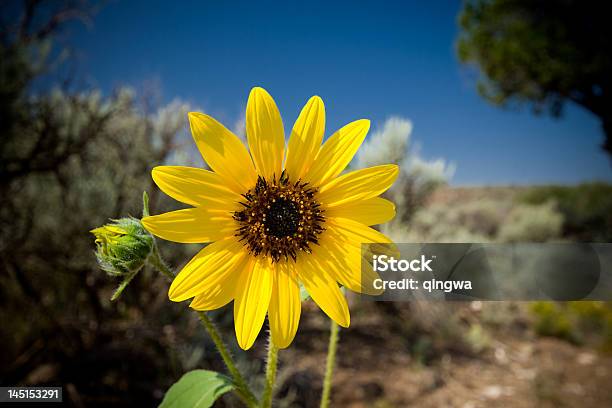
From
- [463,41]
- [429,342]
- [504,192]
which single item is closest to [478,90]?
[463,41]

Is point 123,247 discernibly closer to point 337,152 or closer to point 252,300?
point 252,300

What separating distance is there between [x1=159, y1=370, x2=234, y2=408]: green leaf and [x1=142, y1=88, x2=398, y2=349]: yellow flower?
0.37ft

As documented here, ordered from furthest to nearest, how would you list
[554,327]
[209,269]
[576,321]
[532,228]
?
[532,228] < [576,321] < [554,327] < [209,269]

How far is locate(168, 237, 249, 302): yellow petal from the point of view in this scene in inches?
29.4

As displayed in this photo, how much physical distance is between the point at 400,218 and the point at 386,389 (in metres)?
2.01

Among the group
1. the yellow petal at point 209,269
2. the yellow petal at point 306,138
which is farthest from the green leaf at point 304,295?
the yellow petal at point 306,138

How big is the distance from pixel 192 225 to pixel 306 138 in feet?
0.95

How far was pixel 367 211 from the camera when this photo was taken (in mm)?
827

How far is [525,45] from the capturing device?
10.4 meters

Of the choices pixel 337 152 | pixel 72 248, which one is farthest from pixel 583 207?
pixel 337 152

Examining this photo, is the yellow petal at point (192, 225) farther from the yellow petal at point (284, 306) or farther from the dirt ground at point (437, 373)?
the dirt ground at point (437, 373)

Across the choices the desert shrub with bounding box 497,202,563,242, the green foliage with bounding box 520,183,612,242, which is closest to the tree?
the green foliage with bounding box 520,183,612,242

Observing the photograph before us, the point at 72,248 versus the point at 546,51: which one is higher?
the point at 546,51

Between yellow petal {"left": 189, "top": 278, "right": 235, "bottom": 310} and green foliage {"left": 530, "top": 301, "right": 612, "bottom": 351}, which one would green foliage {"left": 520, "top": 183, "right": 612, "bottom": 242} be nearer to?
green foliage {"left": 530, "top": 301, "right": 612, "bottom": 351}
